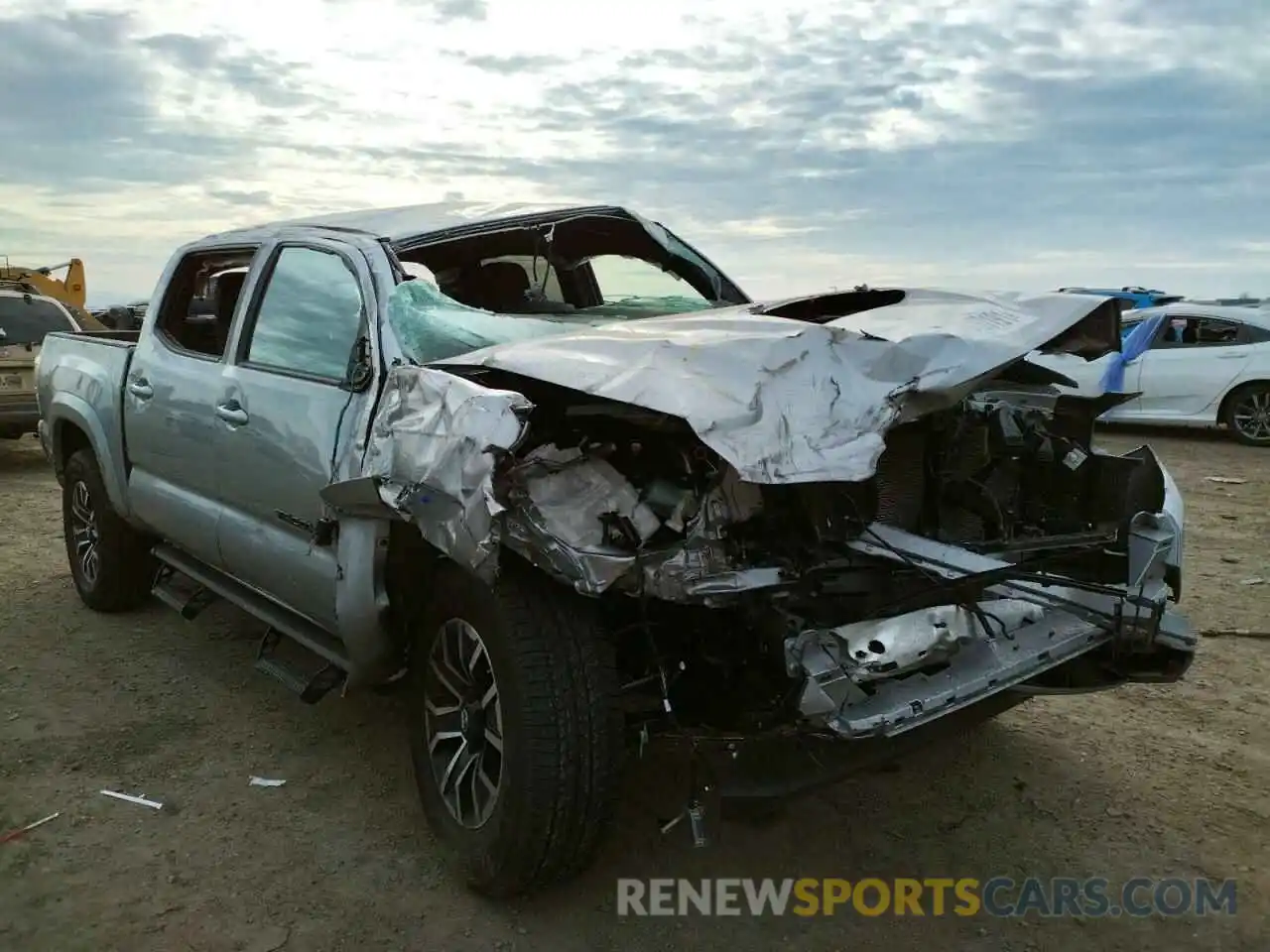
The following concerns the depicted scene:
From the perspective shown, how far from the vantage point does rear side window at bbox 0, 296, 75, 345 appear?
10273 mm

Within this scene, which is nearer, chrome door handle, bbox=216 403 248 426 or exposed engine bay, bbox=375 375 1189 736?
exposed engine bay, bbox=375 375 1189 736

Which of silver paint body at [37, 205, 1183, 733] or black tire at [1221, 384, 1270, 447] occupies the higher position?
silver paint body at [37, 205, 1183, 733]

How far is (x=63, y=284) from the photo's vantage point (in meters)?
18.3

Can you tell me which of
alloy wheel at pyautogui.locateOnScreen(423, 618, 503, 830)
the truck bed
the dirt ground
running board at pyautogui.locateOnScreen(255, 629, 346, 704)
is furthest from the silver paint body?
the dirt ground

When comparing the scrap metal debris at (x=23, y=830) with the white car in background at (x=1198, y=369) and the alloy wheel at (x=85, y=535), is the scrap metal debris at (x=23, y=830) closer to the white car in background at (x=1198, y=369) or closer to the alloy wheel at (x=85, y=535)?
the alloy wheel at (x=85, y=535)

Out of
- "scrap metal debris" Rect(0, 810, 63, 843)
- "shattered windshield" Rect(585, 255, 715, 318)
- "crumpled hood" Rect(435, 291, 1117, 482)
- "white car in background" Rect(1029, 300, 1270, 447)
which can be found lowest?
"scrap metal debris" Rect(0, 810, 63, 843)

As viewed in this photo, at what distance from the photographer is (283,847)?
328 centimetres

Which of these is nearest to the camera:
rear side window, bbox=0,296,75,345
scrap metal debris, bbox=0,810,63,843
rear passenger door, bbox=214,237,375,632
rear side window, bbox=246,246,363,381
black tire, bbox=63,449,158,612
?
scrap metal debris, bbox=0,810,63,843

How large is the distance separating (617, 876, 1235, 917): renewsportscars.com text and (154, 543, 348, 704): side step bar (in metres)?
1.20

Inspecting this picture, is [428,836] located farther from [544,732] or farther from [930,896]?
[930,896]

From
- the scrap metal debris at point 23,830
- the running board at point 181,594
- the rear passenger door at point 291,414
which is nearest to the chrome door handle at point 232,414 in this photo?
the rear passenger door at point 291,414

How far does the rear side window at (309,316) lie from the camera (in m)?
3.64

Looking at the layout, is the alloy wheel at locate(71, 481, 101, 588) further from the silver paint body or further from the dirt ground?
the silver paint body

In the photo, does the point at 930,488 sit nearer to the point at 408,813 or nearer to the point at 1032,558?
the point at 1032,558
